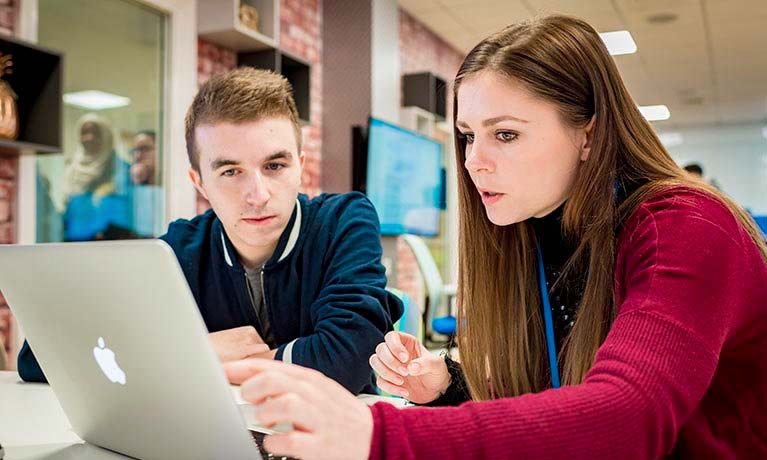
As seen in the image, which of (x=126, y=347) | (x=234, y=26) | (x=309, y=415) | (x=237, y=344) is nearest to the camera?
(x=309, y=415)

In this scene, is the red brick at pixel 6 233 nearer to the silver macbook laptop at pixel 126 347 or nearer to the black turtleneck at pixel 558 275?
the silver macbook laptop at pixel 126 347

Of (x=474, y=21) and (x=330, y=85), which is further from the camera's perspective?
(x=474, y=21)

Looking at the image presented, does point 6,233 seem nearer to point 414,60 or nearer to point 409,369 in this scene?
point 409,369

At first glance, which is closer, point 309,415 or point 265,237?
point 309,415

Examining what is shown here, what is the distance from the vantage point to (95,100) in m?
3.07

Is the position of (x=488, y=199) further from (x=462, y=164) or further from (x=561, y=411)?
(x=561, y=411)

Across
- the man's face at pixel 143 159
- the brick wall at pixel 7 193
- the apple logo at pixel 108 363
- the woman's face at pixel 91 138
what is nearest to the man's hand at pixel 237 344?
the apple logo at pixel 108 363

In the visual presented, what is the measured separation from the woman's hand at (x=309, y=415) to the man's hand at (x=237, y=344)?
0.82 meters

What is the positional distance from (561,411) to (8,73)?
96.8 inches


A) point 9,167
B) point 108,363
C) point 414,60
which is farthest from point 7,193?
point 414,60

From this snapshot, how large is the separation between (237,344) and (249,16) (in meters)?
2.81

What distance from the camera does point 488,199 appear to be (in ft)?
3.36

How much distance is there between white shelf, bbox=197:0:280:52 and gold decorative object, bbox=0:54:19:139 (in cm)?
128

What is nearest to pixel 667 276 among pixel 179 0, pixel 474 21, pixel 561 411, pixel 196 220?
pixel 561 411
